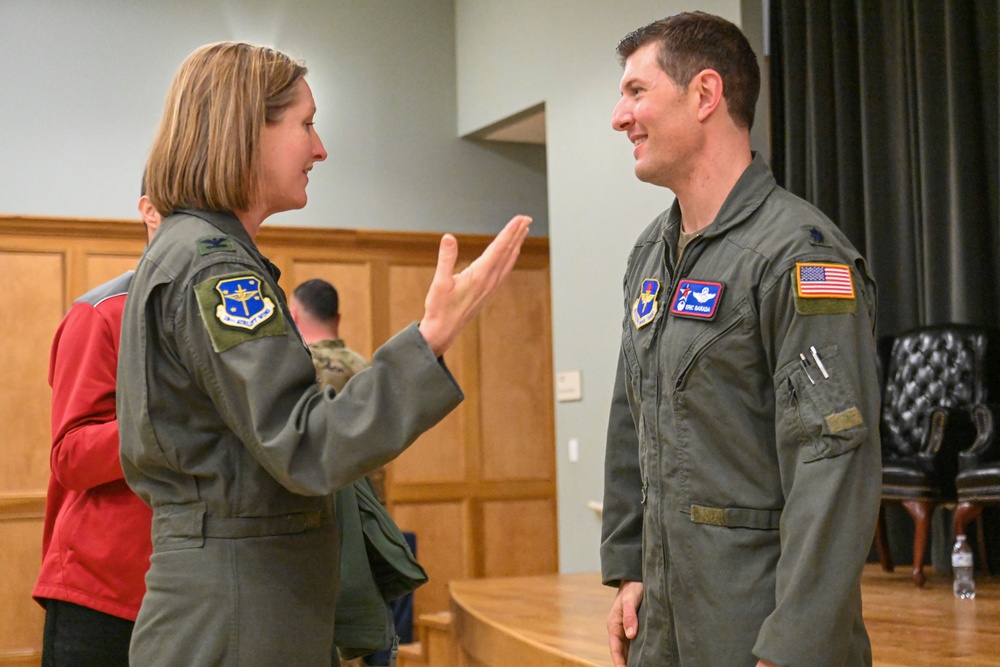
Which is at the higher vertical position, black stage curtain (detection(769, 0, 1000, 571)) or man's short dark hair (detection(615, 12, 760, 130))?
black stage curtain (detection(769, 0, 1000, 571))

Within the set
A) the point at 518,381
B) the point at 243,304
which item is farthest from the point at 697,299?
the point at 518,381

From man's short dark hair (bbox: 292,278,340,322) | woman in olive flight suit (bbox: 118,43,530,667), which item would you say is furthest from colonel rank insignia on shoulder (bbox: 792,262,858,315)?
man's short dark hair (bbox: 292,278,340,322)

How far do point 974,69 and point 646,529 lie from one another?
4.32 m

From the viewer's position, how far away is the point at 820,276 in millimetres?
1554

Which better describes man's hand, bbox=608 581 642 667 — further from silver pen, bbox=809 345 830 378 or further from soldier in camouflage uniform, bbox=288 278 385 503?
soldier in camouflage uniform, bbox=288 278 385 503

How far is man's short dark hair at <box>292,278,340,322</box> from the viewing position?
15.1 feet

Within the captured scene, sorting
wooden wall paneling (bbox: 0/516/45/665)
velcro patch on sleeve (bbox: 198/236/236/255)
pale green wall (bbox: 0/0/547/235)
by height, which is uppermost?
pale green wall (bbox: 0/0/547/235)

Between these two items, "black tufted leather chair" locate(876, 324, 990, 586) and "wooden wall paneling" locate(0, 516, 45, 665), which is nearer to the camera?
"black tufted leather chair" locate(876, 324, 990, 586)

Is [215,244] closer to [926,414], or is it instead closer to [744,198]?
[744,198]

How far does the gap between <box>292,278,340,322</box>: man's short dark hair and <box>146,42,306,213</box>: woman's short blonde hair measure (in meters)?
3.01

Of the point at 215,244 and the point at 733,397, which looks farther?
the point at 733,397

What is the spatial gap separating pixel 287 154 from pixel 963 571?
3599 millimetres

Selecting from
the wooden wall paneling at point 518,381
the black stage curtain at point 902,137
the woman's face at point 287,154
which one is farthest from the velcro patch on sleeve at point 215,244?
the wooden wall paneling at point 518,381

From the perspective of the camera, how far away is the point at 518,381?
7688 millimetres
